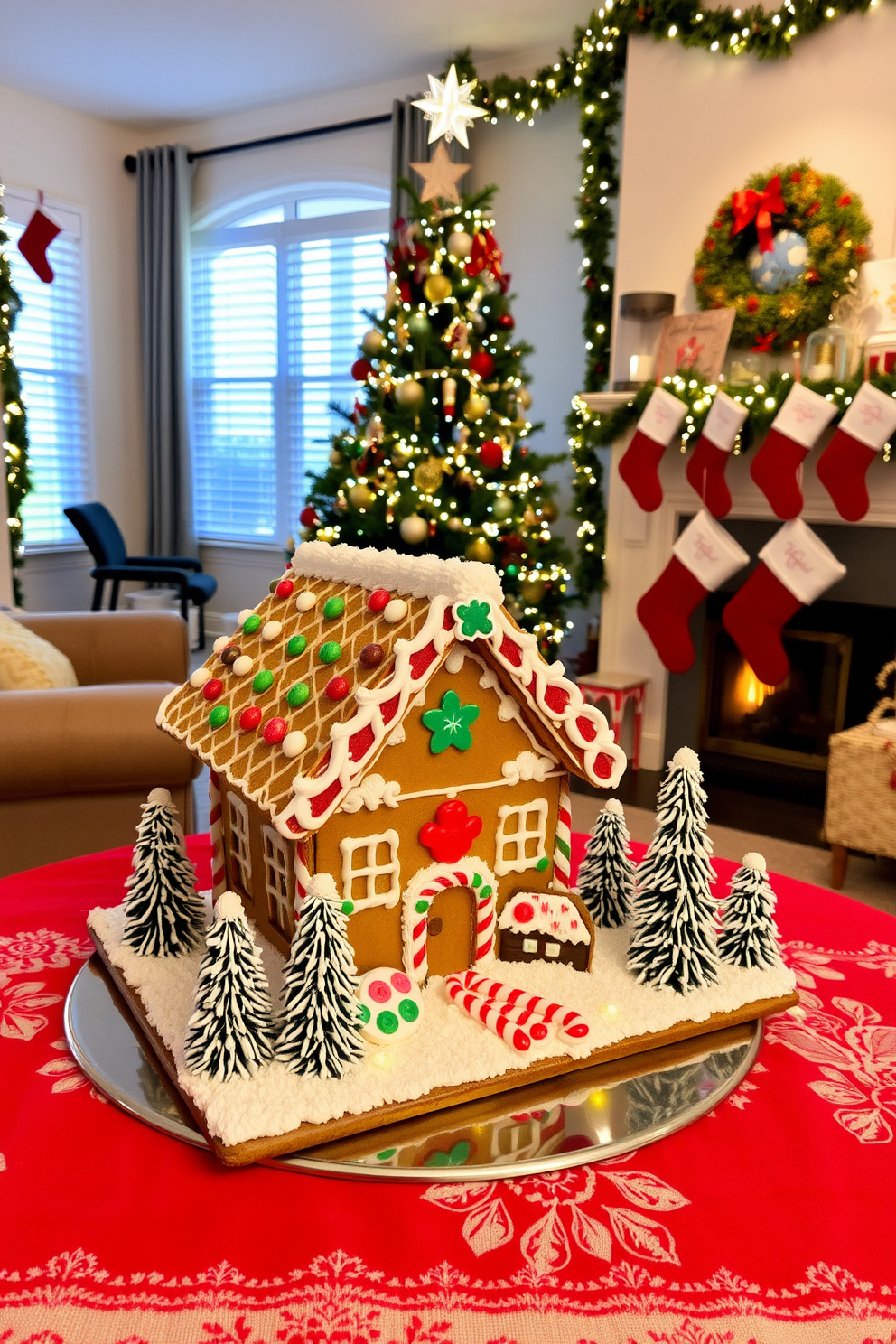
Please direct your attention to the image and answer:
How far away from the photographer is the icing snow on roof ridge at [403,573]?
3.10ft

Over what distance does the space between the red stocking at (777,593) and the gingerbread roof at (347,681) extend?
2.55 m

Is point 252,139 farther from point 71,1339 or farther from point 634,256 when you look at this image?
point 71,1339

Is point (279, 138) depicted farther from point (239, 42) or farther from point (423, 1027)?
point (423, 1027)

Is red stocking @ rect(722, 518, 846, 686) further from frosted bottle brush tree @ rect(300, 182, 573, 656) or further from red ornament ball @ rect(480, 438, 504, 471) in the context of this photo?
red ornament ball @ rect(480, 438, 504, 471)

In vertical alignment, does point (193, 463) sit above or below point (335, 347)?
below

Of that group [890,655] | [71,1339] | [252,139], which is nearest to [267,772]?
[71,1339]

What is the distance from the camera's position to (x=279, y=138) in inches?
229

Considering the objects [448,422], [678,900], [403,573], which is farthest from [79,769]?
[448,422]

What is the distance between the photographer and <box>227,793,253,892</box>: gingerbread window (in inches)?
42.4

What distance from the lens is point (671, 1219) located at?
77 cm

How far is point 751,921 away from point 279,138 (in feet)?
19.3

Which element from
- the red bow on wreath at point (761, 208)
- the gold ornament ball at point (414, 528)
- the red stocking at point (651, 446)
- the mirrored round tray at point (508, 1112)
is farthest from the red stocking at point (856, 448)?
the mirrored round tray at point (508, 1112)

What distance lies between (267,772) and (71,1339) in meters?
0.45

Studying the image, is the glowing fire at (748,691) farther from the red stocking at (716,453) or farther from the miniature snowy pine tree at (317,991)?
the miniature snowy pine tree at (317,991)
